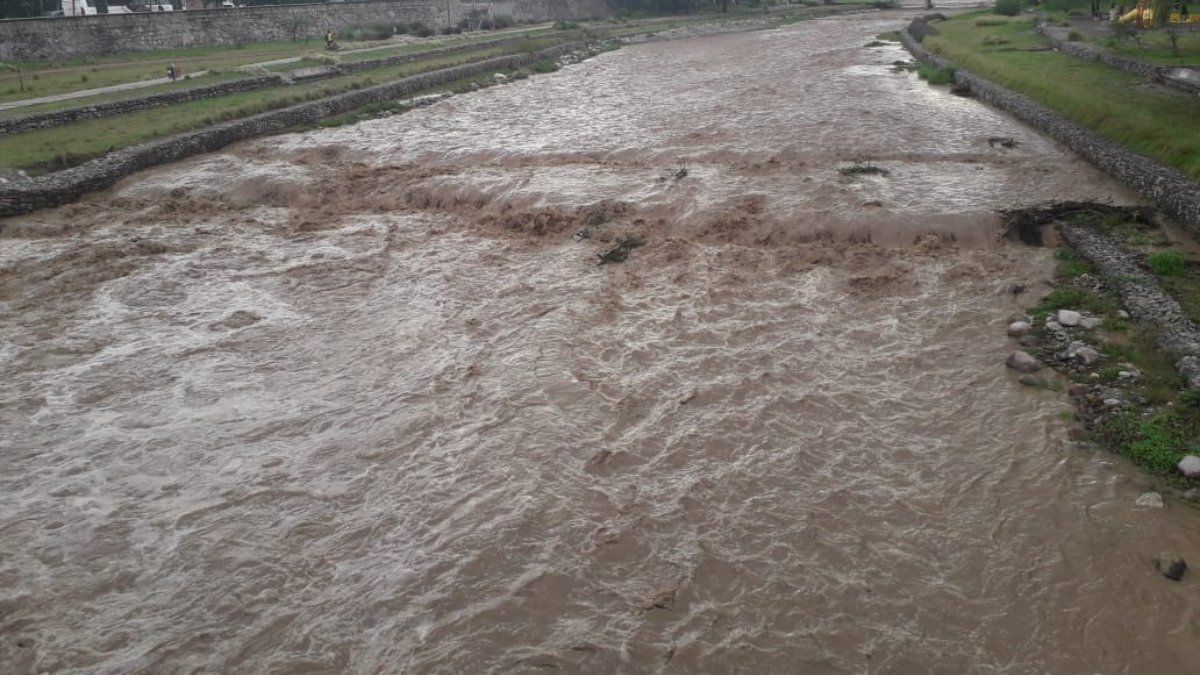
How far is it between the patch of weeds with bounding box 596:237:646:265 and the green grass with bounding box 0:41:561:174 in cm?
1238

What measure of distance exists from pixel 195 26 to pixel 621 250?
1283 inches

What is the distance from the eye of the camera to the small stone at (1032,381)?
25.8 ft

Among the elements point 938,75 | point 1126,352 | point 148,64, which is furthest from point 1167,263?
point 148,64

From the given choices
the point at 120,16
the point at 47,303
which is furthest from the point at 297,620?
the point at 120,16

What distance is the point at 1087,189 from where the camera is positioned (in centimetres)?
1320

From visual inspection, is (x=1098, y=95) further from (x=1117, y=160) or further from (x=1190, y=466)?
(x=1190, y=466)

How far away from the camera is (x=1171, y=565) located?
5500 mm

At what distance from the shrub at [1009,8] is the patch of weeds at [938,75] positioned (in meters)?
19.6

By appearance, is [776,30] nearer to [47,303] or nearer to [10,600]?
[47,303]

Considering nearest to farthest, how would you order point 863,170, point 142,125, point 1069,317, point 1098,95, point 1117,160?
point 1069,317
point 1117,160
point 863,170
point 1098,95
point 142,125

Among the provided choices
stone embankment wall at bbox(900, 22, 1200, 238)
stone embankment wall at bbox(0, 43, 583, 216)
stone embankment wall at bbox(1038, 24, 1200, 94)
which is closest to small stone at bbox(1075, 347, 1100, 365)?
stone embankment wall at bbox(900, 22, 1200, 238)

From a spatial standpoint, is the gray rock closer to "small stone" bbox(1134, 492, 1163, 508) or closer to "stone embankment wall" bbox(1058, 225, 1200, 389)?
"stone embankment wall" bbox(1058, 225, 1200, 389)

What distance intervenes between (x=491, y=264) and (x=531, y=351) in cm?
311

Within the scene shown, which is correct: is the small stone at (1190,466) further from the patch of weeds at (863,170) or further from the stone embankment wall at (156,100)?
the stone embankment wall at (156,100)
